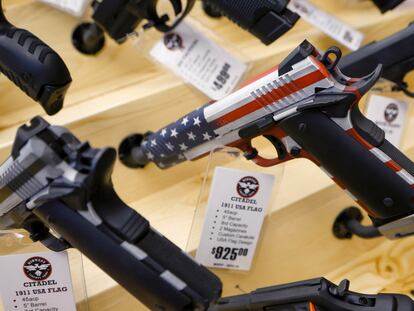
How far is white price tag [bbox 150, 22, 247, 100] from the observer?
1112mm

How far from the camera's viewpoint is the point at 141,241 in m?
0.63

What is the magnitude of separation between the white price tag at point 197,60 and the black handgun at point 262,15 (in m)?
0.11

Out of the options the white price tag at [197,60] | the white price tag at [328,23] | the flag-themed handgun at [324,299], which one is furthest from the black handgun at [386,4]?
the flag-themed handgun at [324,299]

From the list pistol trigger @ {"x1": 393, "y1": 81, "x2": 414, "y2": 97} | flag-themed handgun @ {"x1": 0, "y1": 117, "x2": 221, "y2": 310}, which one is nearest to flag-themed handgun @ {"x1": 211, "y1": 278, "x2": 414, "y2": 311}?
flag-themed handgun @ {"x1": 0, "y1": 117, "x2": 221, "y2": 310}

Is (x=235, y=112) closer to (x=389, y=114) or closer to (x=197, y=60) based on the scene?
(x=197, y=60)

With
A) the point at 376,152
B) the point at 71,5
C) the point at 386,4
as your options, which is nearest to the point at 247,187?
the point at 376,152

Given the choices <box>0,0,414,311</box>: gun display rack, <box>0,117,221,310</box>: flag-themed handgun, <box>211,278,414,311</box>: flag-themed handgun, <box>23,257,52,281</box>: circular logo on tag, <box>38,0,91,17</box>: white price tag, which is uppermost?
<box>0,117,221,310</box>: flag-themed handgun

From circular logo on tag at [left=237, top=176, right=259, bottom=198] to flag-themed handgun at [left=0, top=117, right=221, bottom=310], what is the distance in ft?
0.84

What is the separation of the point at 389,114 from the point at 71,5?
662 mm

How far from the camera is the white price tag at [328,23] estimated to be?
125cm

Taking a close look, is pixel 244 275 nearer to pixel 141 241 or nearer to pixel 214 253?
pixel 214 253

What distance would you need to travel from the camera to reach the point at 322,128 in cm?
83

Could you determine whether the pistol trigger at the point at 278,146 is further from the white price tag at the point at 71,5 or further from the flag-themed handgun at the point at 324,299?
the white price tag at the point at 71,5

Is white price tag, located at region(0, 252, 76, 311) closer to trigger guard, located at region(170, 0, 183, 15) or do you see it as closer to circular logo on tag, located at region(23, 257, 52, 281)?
circular logo on tag, located at region(23, 257, 52, 281)
